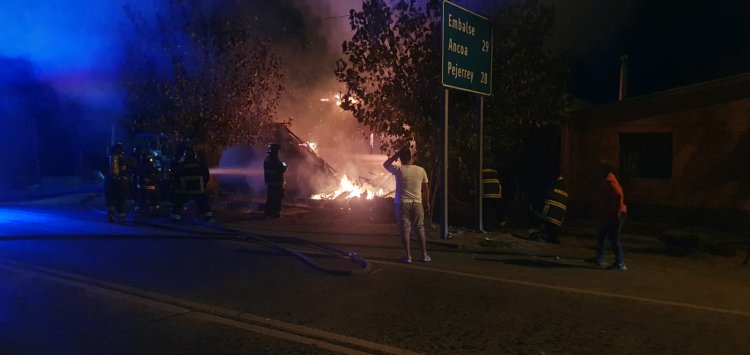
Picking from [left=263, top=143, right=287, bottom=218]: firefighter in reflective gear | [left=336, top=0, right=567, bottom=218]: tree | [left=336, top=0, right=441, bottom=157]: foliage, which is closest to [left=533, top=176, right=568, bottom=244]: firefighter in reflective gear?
[left=336, top=0, right=567, bottom=218]: tree

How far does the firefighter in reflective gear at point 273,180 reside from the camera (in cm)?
1179

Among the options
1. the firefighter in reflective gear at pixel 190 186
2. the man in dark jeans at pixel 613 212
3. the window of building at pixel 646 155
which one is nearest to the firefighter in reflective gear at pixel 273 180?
the firefighter in reflective gear at pixel 190 186

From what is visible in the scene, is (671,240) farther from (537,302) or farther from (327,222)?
(327,222)

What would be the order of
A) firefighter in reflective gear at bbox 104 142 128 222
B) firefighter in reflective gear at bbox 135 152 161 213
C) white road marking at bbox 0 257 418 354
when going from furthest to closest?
firefighter in reflective gear at bbox 135 152 161 213 < firefighter in reflective gear at bbox 104 142 128 222 < white road marking at bbox 0 257 418 354

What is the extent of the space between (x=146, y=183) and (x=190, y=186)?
6.95ft

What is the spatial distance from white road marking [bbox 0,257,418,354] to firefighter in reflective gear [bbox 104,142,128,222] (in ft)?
14.5

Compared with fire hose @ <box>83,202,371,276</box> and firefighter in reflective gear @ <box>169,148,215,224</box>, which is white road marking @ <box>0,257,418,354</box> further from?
firefighter in reflective gear @ <box>169,148,215,224</box>

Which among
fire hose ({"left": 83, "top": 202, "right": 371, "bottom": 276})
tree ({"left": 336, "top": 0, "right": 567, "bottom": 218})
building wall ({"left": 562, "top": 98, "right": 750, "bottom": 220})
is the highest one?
tree ({"left": 336, "top": 0, "right": 567, "bottom": 218})

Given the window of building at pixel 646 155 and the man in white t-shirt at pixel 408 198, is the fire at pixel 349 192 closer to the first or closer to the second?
the window of building at pixel 646 155

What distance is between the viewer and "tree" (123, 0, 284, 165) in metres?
13.2

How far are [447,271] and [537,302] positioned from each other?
160 centimetres

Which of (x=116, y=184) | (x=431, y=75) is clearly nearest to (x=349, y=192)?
(x=431, y=75)

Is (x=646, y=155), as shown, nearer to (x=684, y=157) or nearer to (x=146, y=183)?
(x=684, y=157)

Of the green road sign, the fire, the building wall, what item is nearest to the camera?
the green road sign
